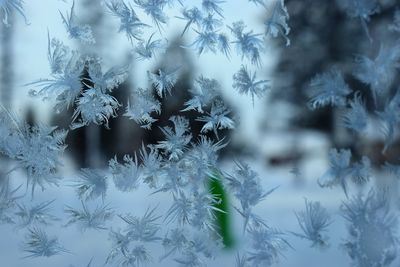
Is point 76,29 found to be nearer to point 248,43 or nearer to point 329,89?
point 248,43

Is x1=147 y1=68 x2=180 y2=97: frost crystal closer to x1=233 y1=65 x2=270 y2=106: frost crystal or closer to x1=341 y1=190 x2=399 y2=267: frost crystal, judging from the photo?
x1=233 y1=65 x2=270 y2=106: frost crystal

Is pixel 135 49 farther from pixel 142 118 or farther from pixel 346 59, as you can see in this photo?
pixel 346 59

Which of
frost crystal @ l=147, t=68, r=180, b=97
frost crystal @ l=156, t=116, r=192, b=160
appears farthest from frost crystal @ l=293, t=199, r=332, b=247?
frost crystal @ l=147, t=68, r=180, b=97

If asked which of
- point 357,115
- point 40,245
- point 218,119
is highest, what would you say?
point 357,115

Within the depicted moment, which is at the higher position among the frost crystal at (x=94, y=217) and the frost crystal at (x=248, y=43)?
the frost crystal at (x=248, y=43)

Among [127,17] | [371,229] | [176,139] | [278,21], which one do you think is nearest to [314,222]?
[371,229]

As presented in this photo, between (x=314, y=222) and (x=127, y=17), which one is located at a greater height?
(x=127, y=17)

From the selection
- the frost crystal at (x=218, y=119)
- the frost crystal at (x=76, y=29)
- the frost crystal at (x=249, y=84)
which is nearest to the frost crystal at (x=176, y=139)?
the frost crystal at (x=218, y=119)

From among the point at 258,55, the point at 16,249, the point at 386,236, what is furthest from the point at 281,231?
the point at 16,249

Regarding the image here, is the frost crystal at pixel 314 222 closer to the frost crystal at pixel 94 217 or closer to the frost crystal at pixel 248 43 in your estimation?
the frost crystal at pixel 248 43

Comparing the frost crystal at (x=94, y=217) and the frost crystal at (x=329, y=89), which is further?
the frost crystal at (x=94, y=217)

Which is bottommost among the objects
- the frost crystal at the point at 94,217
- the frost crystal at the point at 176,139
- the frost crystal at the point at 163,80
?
the frost crystal at the point at 94,217

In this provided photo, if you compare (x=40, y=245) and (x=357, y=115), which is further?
(x=40, y=245)
